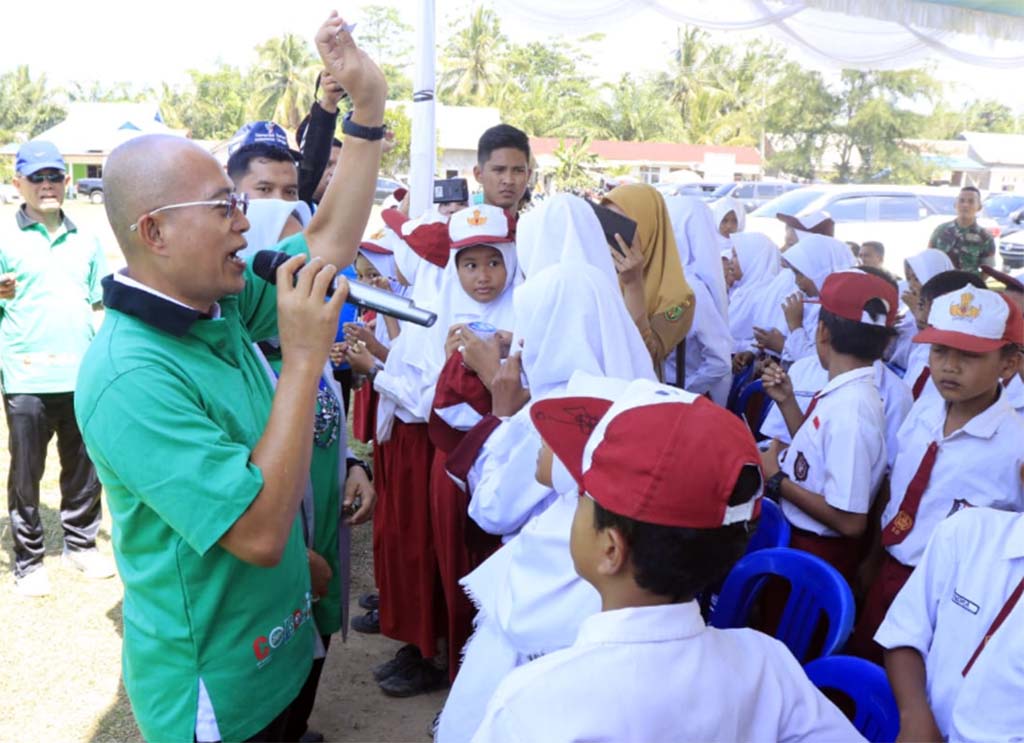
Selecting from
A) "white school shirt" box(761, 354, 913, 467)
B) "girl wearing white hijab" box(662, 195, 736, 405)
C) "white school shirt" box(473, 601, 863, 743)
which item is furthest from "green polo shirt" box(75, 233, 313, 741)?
"girl wearing white hijab" box(662, 195, 736, 405)

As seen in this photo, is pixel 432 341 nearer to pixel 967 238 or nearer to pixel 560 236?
pixel 560 236

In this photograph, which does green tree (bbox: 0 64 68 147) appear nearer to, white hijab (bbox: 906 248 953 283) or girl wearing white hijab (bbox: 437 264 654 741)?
white hijab (bbox: 906 248 953 283)

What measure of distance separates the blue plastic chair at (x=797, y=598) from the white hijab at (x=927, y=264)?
9.82 ft

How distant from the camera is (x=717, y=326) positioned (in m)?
4.07

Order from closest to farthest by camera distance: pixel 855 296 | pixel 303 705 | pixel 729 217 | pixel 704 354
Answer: pixel 303 705 → pixel 855 296 → pixel 704 354 → pixel 729 217

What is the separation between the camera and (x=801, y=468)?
283cm

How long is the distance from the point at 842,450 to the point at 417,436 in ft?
5.18

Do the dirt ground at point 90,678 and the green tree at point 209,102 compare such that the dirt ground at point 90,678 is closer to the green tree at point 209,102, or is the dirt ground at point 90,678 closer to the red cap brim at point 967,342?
the red cap brim at point 967,342

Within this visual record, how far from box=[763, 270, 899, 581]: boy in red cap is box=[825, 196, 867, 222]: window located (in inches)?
530

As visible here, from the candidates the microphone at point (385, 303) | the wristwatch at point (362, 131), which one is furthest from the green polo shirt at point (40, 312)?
the microphone at point (385, 303)

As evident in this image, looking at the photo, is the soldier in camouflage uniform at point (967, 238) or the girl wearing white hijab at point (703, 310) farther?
the soldier in camouflage uniform at point (967, 238)

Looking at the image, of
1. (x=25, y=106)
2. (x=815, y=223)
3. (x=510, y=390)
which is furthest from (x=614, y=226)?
(x=25, y=106)

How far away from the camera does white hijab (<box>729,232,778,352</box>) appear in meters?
5.72

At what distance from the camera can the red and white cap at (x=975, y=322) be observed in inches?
98.4
